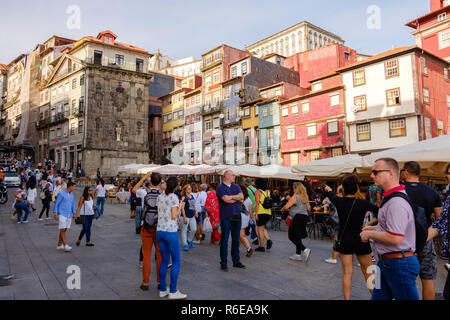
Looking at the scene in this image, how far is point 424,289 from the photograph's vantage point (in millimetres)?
3979

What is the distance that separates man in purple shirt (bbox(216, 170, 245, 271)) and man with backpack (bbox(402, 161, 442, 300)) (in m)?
3.11

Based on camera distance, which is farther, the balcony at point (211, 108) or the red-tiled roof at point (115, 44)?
the red-tiled roof at point (115, 44)

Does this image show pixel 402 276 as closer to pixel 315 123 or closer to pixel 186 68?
pixel 315 123

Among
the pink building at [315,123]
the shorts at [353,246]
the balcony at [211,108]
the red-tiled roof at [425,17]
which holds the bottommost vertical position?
the shorts at [353,246]

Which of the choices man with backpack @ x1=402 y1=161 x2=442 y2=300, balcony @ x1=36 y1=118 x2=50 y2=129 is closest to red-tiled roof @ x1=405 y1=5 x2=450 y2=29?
man with backpack @ x1=402 y1=161 x2=442 y2=300

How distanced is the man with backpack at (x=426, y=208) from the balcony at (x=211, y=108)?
3870cm

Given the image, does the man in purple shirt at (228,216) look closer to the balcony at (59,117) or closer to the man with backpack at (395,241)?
the man with backpack at (395,241)

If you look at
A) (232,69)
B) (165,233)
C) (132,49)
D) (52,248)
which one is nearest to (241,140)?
(232,69)

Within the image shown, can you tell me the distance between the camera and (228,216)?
640cm

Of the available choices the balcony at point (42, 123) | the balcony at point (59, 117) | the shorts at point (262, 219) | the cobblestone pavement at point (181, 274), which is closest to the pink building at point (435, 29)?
the cobblestone pavement at point (181, 274)

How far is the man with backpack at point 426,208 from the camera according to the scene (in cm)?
395

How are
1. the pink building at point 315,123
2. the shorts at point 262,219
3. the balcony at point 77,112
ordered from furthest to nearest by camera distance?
1. the balcony at point 77,112
2. the pink building at point 315,123
3. the shorts at point 262,219

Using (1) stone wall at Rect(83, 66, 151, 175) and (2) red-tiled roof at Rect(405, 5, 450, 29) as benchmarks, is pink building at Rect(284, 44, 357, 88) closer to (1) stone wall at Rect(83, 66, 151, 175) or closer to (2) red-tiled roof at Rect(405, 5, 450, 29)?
(2) red-tiled roof at Rect(405, 5, 450, 29)
